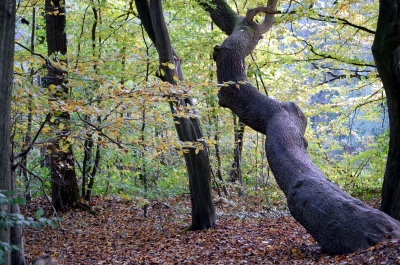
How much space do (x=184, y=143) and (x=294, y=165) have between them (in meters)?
1.69

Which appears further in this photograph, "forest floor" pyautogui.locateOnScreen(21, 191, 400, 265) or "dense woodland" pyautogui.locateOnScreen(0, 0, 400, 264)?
"forest floor" pyautogui.locateOnScreen(21, 191, 400, 265)

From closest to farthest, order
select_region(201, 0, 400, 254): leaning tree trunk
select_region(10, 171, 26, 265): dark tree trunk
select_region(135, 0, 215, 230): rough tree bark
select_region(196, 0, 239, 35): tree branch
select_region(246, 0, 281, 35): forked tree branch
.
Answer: select_region(10, 171, 26, 265): dark tree trunk
select_region(201, 0, 400, 254): leaning tree trunk
select_region(135, 0, 215, 230): rough tree bark
select_region(246, 0, 281, 35): forked tree branch
select_region(196, 0, 239, 35): tree branch

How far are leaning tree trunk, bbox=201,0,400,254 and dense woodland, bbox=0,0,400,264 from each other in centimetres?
2

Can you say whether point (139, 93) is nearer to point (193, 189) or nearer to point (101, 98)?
point (101, 98)

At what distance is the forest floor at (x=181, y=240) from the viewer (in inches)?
216

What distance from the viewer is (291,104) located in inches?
288

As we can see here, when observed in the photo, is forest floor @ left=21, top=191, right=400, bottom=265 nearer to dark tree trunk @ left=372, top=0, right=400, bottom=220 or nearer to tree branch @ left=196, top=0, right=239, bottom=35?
dark tree trunk @ left=372, top=0, right=400, bottom=220

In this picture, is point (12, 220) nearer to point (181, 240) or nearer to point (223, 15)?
point (181, 240)

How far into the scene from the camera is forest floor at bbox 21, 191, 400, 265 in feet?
18.0

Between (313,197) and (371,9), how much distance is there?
23.9ft

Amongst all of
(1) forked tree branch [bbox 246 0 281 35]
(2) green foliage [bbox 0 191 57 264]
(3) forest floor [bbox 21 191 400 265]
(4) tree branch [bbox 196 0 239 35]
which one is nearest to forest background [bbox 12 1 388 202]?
(1) forked tree branch [bbox 246 0 281 35]

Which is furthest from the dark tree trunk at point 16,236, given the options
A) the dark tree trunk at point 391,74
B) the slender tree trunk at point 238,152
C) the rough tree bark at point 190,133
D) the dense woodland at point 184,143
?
the slender tree trunk at point 238,152

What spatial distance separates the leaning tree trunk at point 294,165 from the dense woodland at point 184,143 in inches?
0.8

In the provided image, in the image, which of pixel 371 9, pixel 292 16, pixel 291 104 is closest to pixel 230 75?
Result: pixel 291 104
